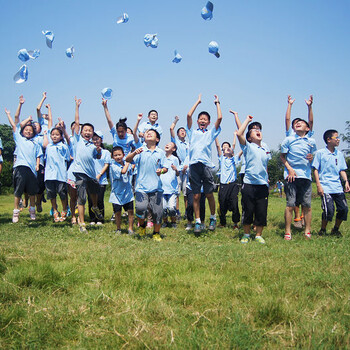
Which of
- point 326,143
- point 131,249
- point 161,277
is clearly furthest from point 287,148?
point 161,277

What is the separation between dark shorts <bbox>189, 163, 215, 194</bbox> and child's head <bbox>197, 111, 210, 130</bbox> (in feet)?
2.77

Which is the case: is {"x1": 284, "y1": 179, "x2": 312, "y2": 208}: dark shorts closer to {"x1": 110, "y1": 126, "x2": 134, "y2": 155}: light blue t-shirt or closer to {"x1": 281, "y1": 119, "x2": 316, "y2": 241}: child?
{"x1": 281, "y1": 119, "x2": 316, "y2": 241}: child

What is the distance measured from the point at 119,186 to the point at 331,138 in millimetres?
4737

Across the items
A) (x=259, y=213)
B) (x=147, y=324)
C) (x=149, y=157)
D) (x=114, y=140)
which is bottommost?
(x=147, y=324)

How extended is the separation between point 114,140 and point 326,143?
518cm

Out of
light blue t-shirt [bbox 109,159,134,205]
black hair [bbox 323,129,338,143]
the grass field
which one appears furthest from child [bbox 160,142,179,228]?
black hair [bbox 323,129,338,143]

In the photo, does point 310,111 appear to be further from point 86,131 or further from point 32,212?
point 32,212

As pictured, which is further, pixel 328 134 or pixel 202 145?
pixel 328 134

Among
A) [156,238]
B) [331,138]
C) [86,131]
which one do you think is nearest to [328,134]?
[331,138]

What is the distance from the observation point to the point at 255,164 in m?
6.32

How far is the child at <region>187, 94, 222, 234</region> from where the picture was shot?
6848 millimetres

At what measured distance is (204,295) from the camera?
3170 millimetres

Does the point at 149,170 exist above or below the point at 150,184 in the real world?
above

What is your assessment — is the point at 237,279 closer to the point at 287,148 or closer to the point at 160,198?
the point at 160,198
